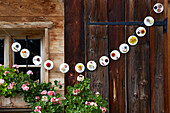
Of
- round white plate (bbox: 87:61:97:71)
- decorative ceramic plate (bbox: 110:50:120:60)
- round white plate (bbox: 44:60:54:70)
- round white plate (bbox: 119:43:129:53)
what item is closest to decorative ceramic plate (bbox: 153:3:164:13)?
round white plate (bbox: 119:43:129:53)

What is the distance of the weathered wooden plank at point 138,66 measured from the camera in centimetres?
171

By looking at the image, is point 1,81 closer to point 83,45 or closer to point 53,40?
point 53,40

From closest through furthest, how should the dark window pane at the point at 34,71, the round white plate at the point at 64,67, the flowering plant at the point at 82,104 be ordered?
the flowering plant at the point at 82,104 < the round white plate at the point at 64,67 < the dark window pane at the point at 34,71

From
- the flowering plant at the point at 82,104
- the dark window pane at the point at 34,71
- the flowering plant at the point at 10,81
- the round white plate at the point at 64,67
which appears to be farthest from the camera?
the dark window pane at the point at 34,71

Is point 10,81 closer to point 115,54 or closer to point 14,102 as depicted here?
point 14,102

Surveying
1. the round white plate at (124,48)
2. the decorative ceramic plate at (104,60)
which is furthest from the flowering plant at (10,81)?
the round white plate at (124,48)

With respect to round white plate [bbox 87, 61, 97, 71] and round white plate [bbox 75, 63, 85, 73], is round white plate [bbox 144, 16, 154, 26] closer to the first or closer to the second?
round white plate [bbox 87, 61, 97, 71]

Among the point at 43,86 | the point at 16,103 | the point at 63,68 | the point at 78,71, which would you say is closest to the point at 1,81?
the point at 16,103

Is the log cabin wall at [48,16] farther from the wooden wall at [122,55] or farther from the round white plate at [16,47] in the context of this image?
the round white plate at [16,47]

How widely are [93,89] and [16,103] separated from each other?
0.83 meters

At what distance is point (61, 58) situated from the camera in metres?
1.68

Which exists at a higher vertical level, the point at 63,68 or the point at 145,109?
the point at 63,68

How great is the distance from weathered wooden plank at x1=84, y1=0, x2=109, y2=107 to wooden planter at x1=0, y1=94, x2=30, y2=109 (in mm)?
736

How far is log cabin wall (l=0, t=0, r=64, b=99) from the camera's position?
5.48 ft
